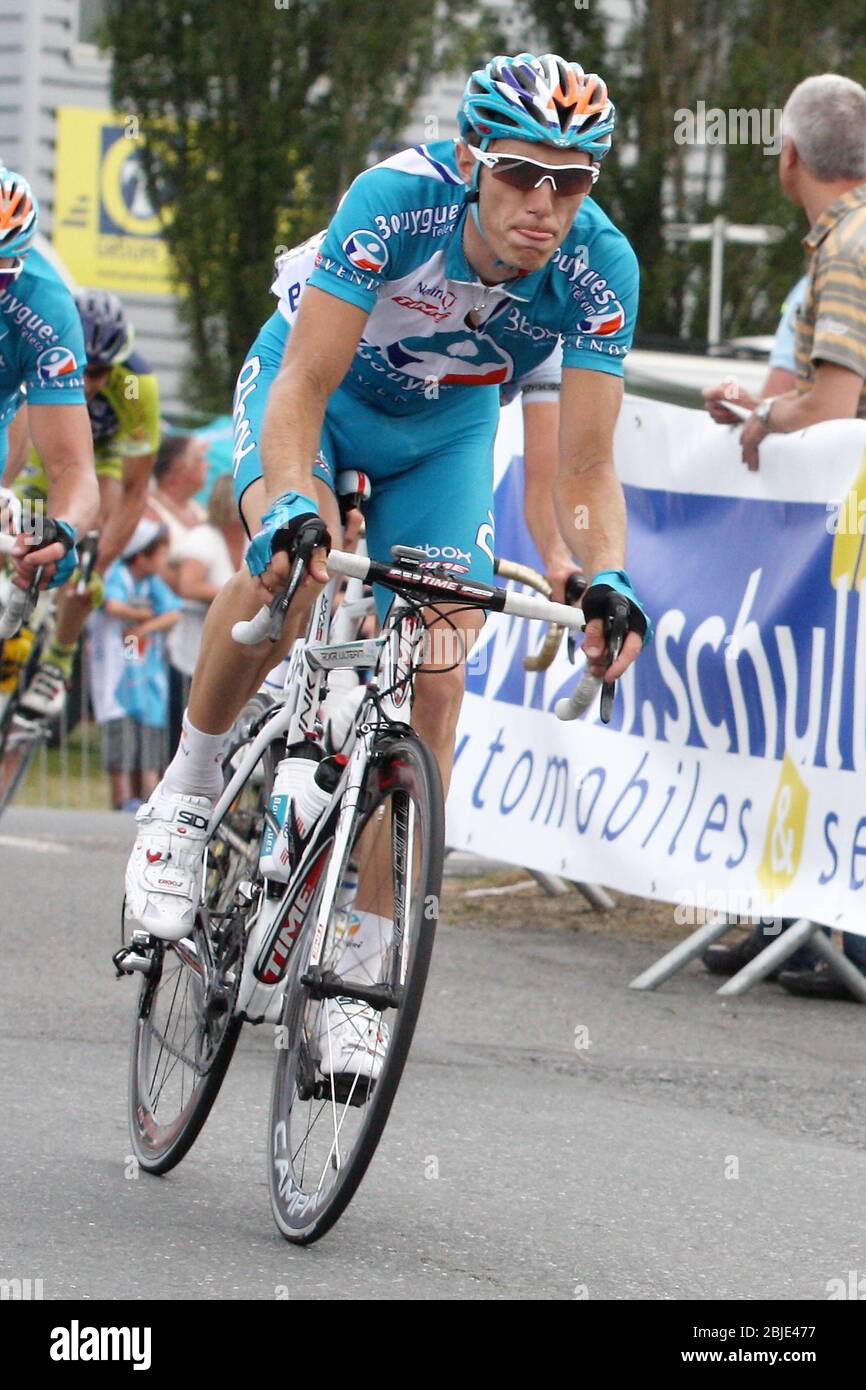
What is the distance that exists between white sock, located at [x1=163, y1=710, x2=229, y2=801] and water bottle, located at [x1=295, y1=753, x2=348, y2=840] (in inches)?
22.5

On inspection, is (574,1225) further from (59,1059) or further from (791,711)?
(791,711)

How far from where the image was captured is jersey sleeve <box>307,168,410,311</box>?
4.80m

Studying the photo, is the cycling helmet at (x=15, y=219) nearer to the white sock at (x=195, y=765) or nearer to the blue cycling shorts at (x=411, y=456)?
the blue cycling shorts at (x=411, y=456)

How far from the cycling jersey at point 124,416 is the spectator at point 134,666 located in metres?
3.79

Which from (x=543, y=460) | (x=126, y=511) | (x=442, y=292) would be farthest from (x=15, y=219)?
(x=126, y=511)

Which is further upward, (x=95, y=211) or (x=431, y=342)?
(x=431, y=342)

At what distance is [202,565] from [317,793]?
10008 mm

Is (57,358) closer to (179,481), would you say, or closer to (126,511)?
(126,511)

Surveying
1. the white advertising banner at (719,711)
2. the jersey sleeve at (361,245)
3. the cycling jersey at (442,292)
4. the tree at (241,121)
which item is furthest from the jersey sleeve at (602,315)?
the tree at (241,121)

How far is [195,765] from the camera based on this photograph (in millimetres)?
5262

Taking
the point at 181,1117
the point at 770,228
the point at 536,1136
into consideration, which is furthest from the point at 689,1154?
the point at 770,228

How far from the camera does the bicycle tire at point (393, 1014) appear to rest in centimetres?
420

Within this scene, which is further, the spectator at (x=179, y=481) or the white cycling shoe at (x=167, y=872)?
the spectator at (x=179, y=481)
